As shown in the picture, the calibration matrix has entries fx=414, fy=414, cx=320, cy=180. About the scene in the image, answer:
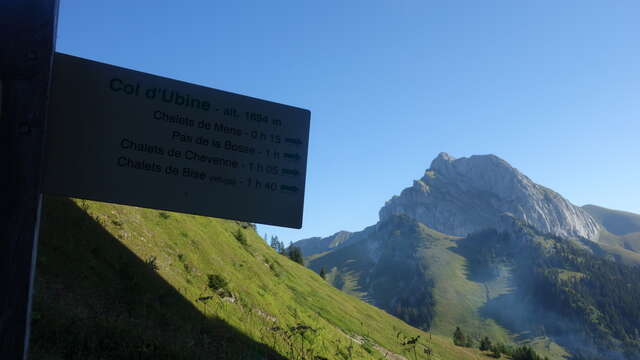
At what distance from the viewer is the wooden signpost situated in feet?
12.5

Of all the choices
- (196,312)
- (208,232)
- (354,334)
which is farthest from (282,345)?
(354,334)

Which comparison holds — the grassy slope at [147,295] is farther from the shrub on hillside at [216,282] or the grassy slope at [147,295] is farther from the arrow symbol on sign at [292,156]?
the arrow symbol on sign at [292,156]

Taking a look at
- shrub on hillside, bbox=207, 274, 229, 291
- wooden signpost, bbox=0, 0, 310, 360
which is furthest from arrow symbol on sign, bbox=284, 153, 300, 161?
shrub on hillside, bbox=207, 274, 229, 291

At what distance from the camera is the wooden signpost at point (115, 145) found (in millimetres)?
3799

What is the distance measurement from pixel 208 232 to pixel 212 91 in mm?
19986

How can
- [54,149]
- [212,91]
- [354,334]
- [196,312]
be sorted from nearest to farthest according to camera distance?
[54,149] → [212,91] → [196,312] → [354,334]

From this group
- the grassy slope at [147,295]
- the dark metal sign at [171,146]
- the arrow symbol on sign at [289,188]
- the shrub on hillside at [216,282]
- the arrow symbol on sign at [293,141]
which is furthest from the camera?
the shrub on hillside at [216,282]

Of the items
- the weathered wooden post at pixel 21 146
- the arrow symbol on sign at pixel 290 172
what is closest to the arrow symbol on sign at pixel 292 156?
the arrow symbol on sign at pixel 290 172

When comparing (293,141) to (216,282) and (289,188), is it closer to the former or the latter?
(289,188)

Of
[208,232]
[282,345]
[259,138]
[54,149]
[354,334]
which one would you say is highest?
[259,138]

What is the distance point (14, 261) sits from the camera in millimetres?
3725

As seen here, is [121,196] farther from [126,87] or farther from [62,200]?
[62,200]

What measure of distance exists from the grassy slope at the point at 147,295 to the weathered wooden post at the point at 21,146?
3.44 meters

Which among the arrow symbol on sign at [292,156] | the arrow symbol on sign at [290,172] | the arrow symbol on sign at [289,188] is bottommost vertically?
the arrow symbol on sign at [289,188]
